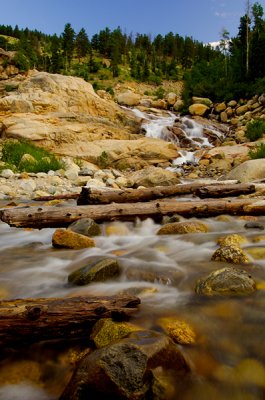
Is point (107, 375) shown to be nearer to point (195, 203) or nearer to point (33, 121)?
point (195, 203)

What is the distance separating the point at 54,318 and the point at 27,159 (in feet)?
33.0

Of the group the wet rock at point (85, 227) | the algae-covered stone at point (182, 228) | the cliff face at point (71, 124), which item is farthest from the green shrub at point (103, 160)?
the algae-covered stone at point (182, 228)

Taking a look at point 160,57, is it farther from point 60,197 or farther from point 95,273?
point 95,273

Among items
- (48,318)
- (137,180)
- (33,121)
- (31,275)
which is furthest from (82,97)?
(48,318)

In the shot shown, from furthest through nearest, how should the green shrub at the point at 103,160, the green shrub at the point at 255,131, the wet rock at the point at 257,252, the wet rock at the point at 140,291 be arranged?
the green shrub at the point at 255,131 < the green shrub at the point at 103,160 < the wet rock at the point at 257,252 < the wet rock at the point at 140,291

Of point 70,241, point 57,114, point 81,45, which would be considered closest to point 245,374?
point 70,241

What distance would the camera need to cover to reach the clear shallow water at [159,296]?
5.83 ft

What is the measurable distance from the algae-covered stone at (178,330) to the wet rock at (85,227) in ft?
7.70

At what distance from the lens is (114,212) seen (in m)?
4.83

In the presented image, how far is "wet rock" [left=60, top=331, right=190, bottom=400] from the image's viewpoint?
1496mm

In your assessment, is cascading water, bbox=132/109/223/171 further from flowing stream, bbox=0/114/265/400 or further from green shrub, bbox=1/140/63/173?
flowing stream, bbox=0/114/265/400

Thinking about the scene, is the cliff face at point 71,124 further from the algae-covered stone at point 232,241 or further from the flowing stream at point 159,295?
the algae-covered stone at point 232,241

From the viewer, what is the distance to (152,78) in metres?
55.7

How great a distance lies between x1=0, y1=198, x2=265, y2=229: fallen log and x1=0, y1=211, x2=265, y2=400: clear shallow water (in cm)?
17
